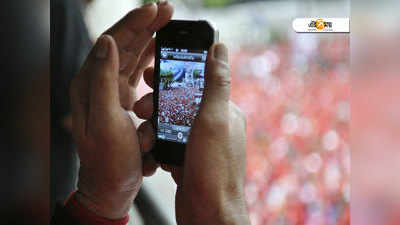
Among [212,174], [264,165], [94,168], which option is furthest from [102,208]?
[264,165]

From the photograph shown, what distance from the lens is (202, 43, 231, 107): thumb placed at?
593 mm

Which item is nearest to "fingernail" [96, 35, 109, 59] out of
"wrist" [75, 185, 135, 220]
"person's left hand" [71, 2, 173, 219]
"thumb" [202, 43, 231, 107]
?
"person's left hand" [71, 2, 173, 219]

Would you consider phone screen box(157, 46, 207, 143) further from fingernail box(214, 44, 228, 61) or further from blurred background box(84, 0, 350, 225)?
blurred background box(84, 0, 350, 225)

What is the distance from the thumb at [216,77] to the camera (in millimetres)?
593

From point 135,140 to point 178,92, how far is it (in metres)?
0.12

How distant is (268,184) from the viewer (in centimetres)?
109

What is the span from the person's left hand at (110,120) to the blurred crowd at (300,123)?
0.36m

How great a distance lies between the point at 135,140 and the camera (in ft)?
2.34

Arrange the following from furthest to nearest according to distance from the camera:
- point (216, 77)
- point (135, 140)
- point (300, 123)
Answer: point (300, 123), point (135, 140), point (216, 77)

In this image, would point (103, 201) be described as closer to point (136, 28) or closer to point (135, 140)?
point (135, 140)
